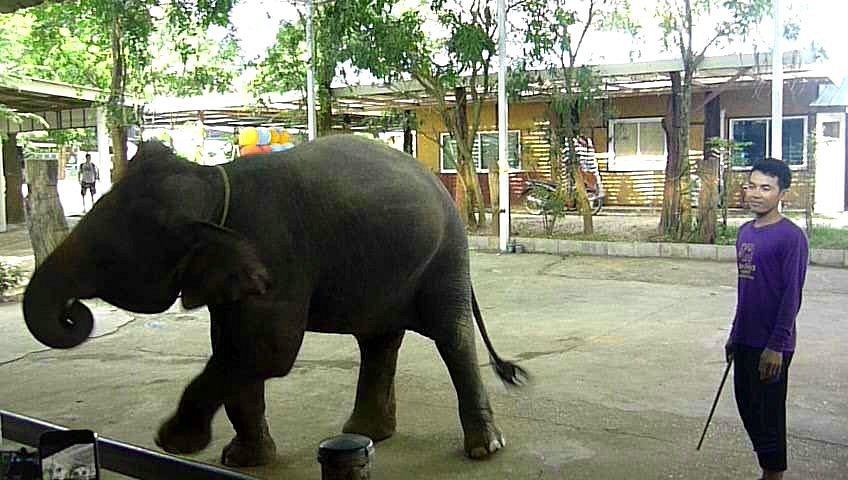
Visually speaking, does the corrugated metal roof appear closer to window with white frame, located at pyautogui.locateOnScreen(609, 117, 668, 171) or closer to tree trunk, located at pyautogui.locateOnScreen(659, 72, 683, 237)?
window with white frame, located at pyautogui.locateOnScreen(609, 117, 668, 171)

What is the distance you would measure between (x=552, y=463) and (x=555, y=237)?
10.2m

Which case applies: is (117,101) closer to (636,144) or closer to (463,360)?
(636,144)

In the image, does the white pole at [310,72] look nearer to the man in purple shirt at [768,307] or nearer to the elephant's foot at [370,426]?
the elephant's foot at [370,426]

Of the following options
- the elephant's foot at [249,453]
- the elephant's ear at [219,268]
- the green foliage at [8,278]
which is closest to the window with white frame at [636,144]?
the green foliage at [8,278]

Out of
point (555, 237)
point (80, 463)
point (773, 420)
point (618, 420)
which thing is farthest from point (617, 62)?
point (80, 463)

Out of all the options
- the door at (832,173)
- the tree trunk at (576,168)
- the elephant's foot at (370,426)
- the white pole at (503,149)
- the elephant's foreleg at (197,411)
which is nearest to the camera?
the elephant's foreleg at (197,411)

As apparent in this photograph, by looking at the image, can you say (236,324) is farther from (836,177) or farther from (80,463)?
(836,177)

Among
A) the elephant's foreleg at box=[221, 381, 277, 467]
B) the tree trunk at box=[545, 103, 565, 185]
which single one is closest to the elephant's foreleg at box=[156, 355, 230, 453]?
the elephant's foreleg at box=[221, 381, 277, 467]

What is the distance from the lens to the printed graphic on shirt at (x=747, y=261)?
11.7 feet

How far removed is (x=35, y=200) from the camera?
30.6 ft

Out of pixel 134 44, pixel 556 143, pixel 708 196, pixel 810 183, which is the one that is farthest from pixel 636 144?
pixel 134 44

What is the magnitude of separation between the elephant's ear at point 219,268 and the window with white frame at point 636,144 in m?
17.1

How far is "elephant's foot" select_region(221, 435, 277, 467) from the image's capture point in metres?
4.06

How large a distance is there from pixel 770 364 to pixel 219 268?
7.13 ft
